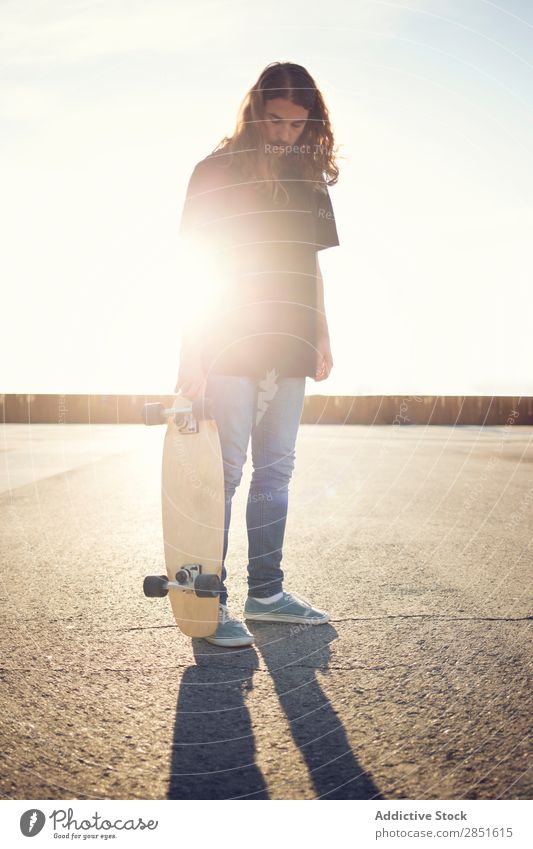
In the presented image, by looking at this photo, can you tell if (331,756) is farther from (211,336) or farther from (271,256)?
(271,256)

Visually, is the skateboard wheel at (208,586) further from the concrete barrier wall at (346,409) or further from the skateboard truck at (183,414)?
the concrete barrier wall at (346,409)

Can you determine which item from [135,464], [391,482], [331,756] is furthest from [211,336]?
[135,464]

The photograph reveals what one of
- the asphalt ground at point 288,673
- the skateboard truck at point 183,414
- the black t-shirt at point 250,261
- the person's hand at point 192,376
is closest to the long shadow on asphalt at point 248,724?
the asphalt ground at point 288,673

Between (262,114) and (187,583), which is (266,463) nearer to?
(187,583)

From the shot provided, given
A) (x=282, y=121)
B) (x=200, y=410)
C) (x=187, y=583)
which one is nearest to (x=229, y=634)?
(x=187, y=583)

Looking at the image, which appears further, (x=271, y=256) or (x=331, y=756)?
(x=271, y=256)

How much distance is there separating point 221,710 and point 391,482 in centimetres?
692

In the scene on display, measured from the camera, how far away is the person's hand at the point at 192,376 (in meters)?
3.29

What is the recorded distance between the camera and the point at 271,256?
3375 millimetres

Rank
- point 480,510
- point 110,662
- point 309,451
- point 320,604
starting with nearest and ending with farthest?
point 110,662, point 320,604, point 480,510, point 309,451

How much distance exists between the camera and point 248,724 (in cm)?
242

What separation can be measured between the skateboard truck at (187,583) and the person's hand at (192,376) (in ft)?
2.42

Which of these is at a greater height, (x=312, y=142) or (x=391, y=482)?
(x=312, y=142)

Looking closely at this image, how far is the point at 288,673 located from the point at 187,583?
58 cm
